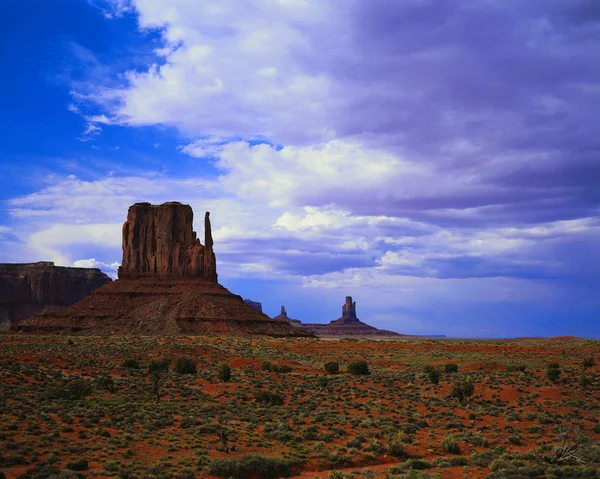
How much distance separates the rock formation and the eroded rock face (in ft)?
182

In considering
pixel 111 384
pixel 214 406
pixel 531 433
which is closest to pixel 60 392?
pixel 111 384

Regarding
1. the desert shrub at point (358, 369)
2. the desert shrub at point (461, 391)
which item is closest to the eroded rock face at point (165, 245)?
the desert shrub at point (358, 369)

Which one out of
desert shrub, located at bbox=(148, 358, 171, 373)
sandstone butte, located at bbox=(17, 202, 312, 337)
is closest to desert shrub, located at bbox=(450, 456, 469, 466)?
desert shrub, located at bbox=(148, 358, 171, 373)

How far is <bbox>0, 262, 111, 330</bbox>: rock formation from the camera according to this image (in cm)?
16525

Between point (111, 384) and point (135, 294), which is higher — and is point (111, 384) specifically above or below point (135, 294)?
below

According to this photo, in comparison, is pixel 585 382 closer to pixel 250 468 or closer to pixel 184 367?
pixel 250 468

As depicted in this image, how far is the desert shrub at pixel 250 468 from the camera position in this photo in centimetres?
1939

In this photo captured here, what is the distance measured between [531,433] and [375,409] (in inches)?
331

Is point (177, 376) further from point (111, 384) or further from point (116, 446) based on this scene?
point (116, 446)

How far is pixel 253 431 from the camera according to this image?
26188mm

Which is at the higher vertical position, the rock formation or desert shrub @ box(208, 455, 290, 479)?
the rock formation

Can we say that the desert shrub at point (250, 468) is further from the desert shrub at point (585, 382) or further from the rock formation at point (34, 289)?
the rock formation at point (34, 289)

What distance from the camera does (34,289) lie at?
169125 mm

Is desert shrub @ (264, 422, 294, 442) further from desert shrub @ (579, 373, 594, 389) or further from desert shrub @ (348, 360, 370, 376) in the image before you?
desert shrub @ (579, 373, 594, 389)
